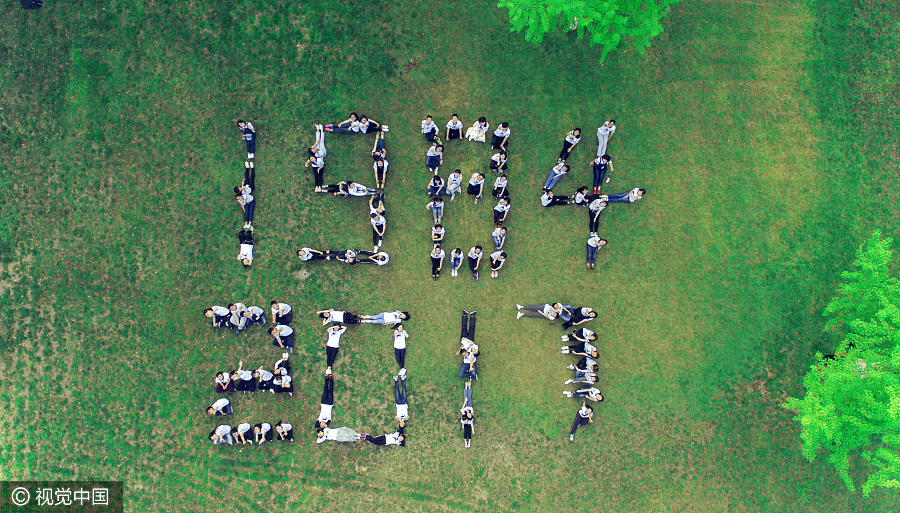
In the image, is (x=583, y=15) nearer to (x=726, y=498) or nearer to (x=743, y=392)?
(x=743, y=392)

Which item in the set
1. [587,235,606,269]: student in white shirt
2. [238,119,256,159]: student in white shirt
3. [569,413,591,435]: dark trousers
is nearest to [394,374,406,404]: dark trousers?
[569,413,591,435]: dark trousers

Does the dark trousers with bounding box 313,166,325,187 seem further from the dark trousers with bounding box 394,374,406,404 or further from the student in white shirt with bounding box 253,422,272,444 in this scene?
the student in white shirt with bounding box 253,422,272,444

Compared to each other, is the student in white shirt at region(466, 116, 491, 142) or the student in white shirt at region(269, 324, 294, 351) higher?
the student in white shirt at region(466, 116, 491, 142)

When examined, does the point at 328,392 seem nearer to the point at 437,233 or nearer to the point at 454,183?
the point at 437,233

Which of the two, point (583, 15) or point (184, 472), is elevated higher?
point (583, 15)

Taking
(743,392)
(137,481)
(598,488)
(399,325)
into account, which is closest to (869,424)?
(743,392)

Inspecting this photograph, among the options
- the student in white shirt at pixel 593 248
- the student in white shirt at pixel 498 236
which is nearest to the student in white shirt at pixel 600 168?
the student in white shirt at pixel 593 248
